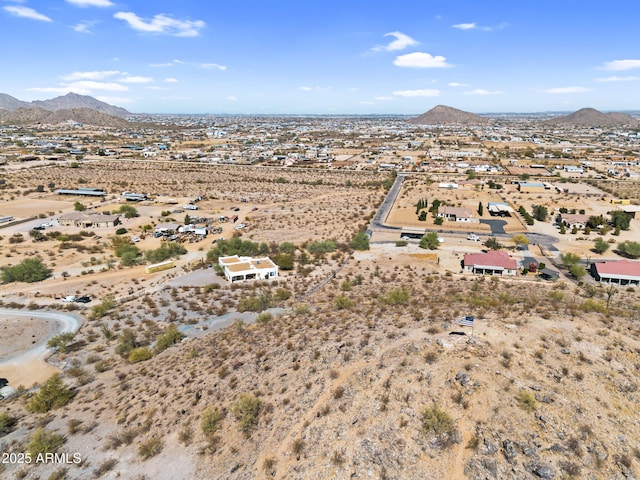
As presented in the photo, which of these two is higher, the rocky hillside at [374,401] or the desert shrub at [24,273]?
the rocky hillside at [374,401]

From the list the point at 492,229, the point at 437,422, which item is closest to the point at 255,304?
the point at 437,422

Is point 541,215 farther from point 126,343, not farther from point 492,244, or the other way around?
point 126,343

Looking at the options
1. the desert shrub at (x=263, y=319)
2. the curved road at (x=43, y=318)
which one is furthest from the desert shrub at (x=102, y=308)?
the desert shrub at (x=263, y=319)

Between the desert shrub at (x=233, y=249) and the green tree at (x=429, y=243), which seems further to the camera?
the green tree at (x=429, y=243)

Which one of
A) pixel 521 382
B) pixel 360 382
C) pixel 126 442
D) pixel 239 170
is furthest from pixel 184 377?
pixel 239 170

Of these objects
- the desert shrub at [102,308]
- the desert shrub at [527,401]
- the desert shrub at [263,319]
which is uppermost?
the desert shrub at [527,401]

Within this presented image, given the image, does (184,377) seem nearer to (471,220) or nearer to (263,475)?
(263,475)

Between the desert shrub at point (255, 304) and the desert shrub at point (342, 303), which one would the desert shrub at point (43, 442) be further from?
the desert shrub at point (342, 303)

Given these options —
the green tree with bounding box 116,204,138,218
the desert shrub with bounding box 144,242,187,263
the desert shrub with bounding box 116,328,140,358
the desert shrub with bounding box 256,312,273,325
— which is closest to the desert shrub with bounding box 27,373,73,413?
the desert shrub with bounding box 116,328,140,358
